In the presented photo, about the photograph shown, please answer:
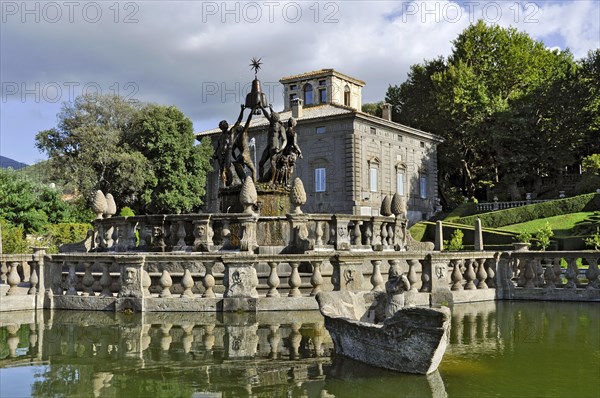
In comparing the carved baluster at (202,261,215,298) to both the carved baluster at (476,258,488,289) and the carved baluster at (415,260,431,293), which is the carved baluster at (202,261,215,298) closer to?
the carved baluster at (415,260,431,293)

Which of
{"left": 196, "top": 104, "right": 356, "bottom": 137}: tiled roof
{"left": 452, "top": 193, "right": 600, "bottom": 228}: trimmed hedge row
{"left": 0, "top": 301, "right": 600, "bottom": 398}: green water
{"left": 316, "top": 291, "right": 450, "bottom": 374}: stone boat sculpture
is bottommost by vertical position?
{"left": 0, "top": 301, "right": 600, "bottom": 398}: green water

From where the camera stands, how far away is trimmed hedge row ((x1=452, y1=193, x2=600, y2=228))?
37875 millimetres

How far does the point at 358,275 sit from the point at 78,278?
6295mm

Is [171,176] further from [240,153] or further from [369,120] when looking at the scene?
[240,153]

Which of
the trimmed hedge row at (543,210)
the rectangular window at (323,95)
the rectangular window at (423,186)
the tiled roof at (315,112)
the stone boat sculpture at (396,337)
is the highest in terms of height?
the rectangular window at (323,95)

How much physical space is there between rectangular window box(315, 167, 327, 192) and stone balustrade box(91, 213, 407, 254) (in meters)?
27.4

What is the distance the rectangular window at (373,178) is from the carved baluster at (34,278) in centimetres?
3376

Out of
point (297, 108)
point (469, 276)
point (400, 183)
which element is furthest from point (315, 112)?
point (469, 276)

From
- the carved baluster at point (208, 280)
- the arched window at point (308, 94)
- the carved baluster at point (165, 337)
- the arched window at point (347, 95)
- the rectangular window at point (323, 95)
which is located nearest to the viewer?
the carved baluster at point (165, 337)

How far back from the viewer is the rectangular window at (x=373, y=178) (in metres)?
44.2

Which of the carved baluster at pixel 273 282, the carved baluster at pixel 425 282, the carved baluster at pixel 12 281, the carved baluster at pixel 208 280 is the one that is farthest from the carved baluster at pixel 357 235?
the carved baluster at pixel 12 281

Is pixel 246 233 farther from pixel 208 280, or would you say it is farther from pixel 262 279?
pixel 208 280

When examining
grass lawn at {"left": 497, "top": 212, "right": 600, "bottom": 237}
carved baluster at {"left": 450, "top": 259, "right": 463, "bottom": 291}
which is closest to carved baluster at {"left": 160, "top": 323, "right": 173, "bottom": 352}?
carved baluster at {"left": 450, "top": 259, "right": 463, "bottom": 291}

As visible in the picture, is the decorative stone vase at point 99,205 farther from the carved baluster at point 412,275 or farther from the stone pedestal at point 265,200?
the carved baluster at point 412,275
